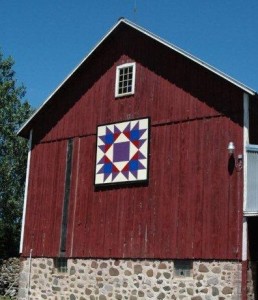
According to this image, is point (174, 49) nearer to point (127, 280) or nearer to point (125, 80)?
point (125, 80)

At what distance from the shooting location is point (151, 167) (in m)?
19.1

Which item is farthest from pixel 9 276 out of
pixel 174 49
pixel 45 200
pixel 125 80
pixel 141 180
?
pixel 174 49

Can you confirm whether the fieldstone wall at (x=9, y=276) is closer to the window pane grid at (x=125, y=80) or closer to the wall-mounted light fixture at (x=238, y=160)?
the window pane grid at (x=125, y=80)

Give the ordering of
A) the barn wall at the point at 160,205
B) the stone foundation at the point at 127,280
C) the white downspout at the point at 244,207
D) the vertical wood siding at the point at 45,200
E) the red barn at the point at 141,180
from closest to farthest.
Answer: the white downspout at the point at 244,207, the stone foundation at the point at 127,280, the red barn at the point at 141,180, the barn wall at the point at 160,205, the vertical wood siding at the point at 45,200

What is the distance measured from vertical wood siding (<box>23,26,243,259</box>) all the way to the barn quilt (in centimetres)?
28

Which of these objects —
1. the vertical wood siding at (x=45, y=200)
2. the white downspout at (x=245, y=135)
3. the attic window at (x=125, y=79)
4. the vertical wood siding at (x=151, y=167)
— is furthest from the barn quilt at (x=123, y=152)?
the white downspout at (x=245, y=135)

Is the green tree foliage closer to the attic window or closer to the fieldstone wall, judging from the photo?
the fieldstone wall

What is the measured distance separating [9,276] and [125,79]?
38.2ft

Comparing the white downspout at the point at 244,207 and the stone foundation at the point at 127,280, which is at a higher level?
the white downspout at the point at 244,207

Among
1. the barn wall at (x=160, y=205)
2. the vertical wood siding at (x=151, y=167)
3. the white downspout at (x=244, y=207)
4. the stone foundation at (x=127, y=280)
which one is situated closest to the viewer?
the white downspout at (x=244, y=207)

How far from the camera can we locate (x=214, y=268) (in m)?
17.0

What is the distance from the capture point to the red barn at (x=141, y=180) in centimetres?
1717

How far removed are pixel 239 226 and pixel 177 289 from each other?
107 inches

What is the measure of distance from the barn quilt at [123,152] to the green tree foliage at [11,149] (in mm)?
15669
